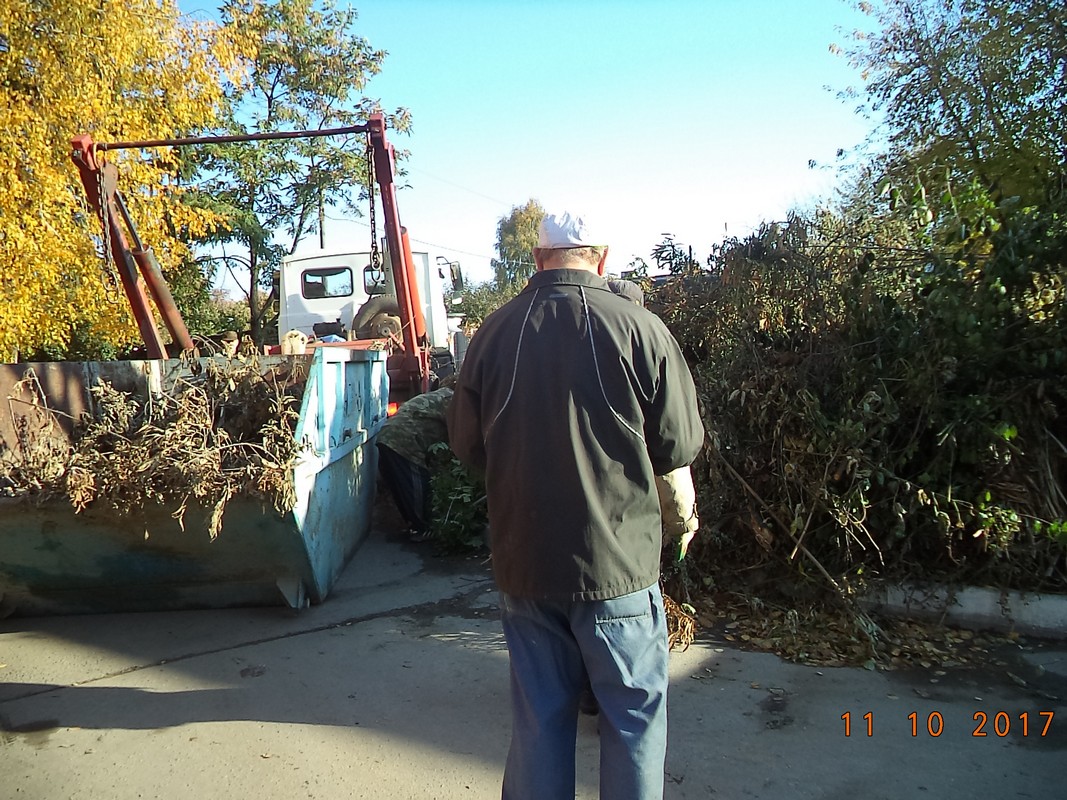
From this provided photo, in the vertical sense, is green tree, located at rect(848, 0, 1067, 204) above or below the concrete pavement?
above

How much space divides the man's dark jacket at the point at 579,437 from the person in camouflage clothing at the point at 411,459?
152 inches

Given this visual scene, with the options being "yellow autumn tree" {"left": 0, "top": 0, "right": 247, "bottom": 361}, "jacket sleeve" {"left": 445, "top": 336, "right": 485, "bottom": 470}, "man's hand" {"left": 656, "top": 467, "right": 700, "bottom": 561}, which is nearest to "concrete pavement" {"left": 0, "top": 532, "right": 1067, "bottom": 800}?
"man's hand" {"left": 656, "top": 467, "right": 700, "bottom": 561}

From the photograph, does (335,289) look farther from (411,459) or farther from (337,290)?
(411,459)

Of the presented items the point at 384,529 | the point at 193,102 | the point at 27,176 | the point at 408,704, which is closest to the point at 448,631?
the point at 408,704

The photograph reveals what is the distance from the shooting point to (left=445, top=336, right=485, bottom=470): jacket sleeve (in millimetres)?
2143

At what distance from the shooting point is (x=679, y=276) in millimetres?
4918

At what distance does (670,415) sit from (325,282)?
382 inches

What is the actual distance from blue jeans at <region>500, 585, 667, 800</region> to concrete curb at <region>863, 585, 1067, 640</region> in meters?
2.46

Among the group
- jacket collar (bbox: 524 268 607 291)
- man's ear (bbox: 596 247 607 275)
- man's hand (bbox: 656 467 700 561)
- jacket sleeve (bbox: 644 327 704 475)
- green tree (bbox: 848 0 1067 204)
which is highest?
green tree (bbox: 848 0 1067 204)

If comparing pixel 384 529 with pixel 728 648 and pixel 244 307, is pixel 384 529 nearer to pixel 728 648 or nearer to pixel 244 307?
pixel 728 648

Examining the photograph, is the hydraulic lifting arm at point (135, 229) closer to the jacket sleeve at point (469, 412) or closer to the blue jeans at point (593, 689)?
the jacket sleeve at point (469, 412)

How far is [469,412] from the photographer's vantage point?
7.11ft

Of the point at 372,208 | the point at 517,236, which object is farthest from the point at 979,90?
the point at 517,236

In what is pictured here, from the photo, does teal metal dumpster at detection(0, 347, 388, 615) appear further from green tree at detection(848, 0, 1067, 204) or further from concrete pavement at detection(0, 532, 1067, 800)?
green tree at detection(848, 0, 1067, 204)
